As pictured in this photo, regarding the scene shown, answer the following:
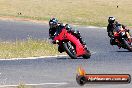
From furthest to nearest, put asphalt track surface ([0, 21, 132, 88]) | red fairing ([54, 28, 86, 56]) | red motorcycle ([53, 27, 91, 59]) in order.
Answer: red fairing ([54, 28, 86, 56]) → red motorcycle ([53, 27, 91, 59]) → asphalt track surface ([0, 21, 132, 88])

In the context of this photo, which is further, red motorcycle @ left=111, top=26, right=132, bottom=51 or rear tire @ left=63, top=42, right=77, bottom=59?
red motorcycle @ left=111, top=26, right=132, bottom=51

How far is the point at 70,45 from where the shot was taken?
74.6ft

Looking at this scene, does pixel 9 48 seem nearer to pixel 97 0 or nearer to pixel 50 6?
pixel 50 6

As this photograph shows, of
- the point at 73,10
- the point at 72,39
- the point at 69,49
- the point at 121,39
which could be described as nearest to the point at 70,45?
the point at 69,49

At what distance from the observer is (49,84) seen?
15.3m

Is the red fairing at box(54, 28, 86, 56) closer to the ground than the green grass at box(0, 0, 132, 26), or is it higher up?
higher up

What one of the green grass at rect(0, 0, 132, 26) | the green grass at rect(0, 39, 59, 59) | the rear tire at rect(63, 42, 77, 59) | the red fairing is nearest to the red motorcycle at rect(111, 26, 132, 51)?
the green grass at rect(0, 39, 59, 59)

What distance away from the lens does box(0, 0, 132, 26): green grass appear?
44.6 metres

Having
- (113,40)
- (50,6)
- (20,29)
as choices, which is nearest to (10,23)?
(20,29)

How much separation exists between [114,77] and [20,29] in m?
28.4

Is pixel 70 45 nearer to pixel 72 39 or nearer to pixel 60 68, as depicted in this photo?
pixel 72 39

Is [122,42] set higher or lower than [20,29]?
higher

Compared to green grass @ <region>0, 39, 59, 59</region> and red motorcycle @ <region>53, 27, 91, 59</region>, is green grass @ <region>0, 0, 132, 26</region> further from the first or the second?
red motorcycle @ <region>53, 27, 91, 59</region>

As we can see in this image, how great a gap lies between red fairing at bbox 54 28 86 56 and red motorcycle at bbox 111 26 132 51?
379cm
